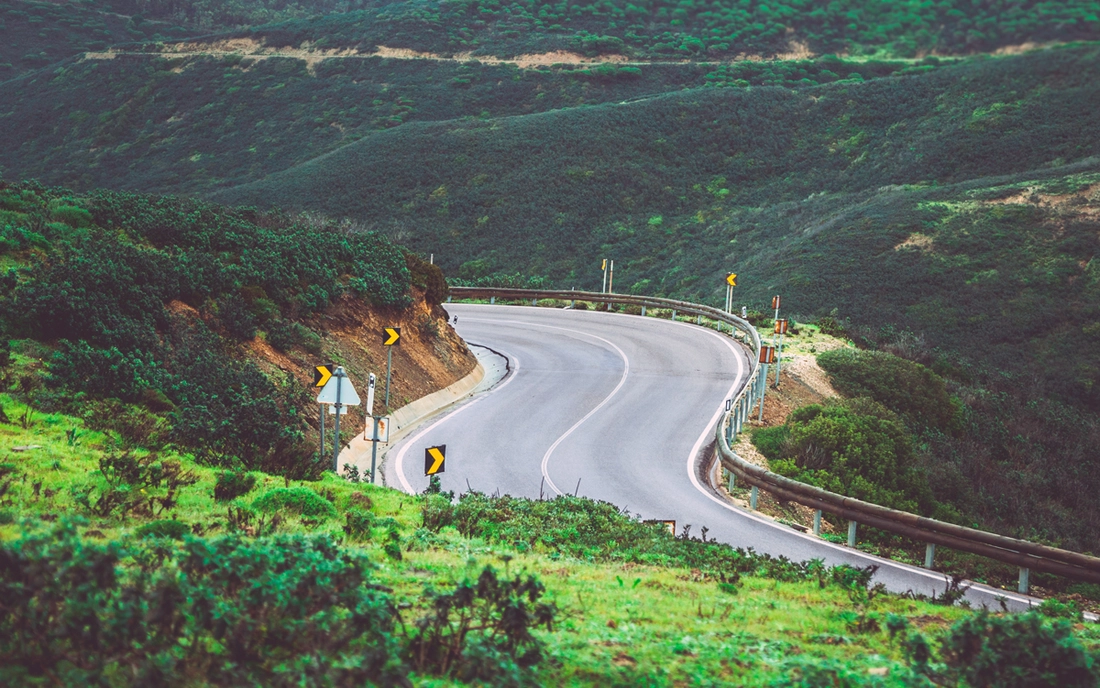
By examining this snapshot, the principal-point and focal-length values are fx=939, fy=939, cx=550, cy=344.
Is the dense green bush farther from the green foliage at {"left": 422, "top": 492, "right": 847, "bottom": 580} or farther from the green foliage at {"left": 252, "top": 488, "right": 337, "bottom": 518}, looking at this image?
the green foliage at {"left": 422, "top": 492, "right": 847, "bottom": 580}

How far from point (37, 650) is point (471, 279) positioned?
53.3 metres

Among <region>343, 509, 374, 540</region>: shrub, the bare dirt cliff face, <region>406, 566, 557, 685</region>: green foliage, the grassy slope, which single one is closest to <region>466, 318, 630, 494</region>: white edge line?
the bare dirt cliff face

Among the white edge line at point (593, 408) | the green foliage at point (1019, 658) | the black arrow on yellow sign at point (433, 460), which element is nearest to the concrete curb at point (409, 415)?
the black arrow on yellow sign at point (433, 460)

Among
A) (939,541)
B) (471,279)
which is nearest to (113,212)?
(939,541)

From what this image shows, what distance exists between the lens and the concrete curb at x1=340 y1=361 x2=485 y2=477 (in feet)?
58.7

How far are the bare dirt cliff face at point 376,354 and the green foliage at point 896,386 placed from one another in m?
10.6

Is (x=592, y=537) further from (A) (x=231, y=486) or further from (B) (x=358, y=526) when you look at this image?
(A) (x=231, y=486)

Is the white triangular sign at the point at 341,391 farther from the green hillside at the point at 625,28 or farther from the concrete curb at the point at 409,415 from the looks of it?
the green hillside at the point at 625,28

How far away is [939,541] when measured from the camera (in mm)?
12195

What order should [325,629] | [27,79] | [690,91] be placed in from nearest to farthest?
→ 1. [325,629]
2. [690,91]
3. [27,79]

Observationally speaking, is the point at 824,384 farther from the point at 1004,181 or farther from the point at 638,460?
the point at 1004,181

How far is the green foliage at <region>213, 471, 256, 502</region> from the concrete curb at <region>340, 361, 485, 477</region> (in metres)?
5.22

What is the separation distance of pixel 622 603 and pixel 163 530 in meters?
3.73

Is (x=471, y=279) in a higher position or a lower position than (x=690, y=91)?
lower
